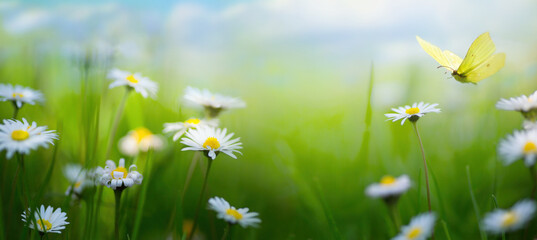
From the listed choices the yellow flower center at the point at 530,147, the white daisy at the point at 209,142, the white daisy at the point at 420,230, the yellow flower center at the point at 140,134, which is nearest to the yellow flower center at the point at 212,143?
the white daisy at the point at 209,142

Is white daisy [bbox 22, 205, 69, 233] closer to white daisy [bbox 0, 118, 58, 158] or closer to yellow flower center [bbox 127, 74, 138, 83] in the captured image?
white daisy [bbox 0, 118, 58, 158]

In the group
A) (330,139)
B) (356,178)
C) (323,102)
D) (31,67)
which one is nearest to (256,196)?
(356,178)

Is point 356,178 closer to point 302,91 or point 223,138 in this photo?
point 223,138

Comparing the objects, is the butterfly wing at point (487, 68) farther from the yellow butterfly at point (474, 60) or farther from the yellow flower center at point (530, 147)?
the yellow flower center at point (530, 147)

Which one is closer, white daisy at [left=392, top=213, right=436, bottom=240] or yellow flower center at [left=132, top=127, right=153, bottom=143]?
white daisy at [left=392, top=213, right=436, bottom=240]

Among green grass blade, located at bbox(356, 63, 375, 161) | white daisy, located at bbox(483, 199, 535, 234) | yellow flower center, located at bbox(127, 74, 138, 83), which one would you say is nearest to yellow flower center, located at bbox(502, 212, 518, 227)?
white daisy, located at bbox(483, 199, 535, 234)

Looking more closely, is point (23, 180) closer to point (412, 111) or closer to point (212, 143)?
point (212, 143)
